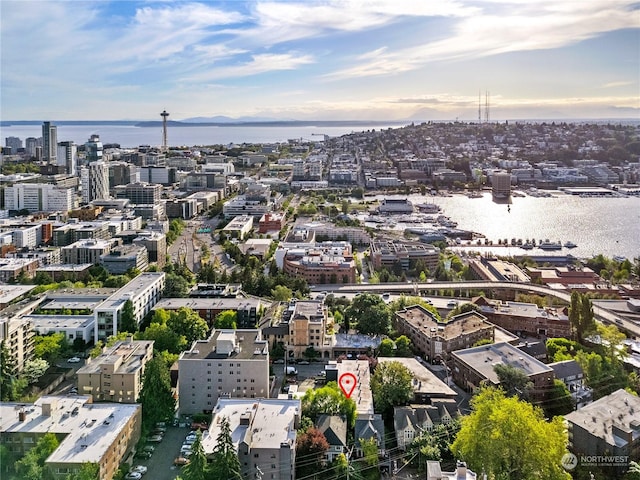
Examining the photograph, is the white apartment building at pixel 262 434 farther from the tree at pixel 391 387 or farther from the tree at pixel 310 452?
the tree at pixel 391 387

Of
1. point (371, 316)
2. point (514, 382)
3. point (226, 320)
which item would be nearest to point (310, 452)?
point (514, 382)

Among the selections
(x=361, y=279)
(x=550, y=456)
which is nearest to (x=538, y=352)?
(x=550, y=456)

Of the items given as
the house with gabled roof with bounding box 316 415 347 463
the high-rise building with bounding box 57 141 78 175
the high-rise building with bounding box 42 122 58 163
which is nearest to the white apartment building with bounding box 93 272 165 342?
the house with gabled roof with bounding box 316 415 347 463

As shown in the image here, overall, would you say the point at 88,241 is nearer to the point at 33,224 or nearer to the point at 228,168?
the point at 33,224

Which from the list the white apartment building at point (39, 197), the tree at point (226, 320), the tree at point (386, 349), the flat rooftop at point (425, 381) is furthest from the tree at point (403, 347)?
the white apartment building at point (39, 197)

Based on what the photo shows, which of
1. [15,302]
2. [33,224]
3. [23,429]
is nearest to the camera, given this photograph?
[23,429]

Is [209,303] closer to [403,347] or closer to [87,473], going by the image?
[403,347]
